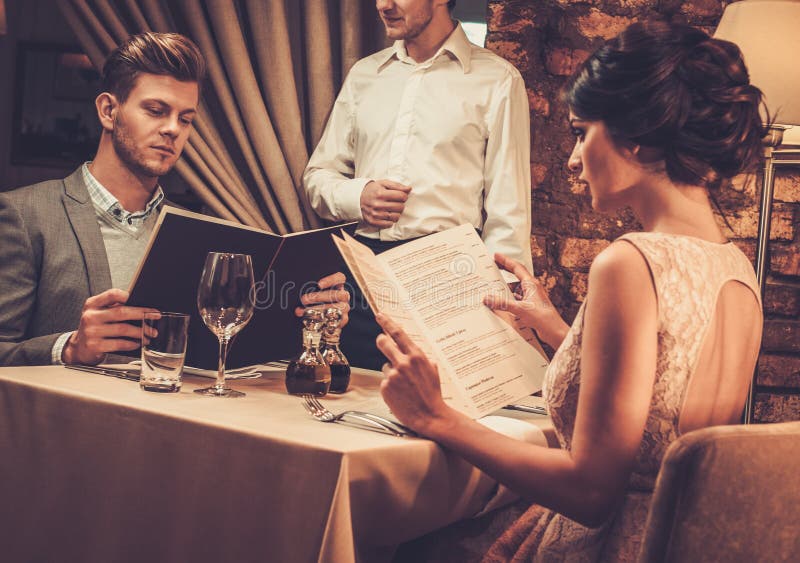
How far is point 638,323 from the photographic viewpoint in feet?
3.28

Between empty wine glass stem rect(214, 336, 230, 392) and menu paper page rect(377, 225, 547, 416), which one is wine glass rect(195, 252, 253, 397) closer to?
empty wine glass stem rect(214, 336, 230, 392)

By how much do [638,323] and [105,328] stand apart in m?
0.89

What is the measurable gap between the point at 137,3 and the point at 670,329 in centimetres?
203

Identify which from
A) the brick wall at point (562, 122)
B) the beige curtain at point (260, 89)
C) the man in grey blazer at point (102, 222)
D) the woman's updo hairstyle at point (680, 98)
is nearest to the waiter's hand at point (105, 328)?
the man in grey blazer at point (102, 222)

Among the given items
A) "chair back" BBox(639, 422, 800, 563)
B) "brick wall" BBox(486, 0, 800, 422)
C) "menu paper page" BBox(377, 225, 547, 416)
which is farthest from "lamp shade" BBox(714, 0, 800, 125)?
"chair back" BBox(639, 422, 800, 563)

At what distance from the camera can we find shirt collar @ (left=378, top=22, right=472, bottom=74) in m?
2.47

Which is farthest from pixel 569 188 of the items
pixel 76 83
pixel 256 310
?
pixel 76 83

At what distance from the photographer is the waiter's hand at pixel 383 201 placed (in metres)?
2.26

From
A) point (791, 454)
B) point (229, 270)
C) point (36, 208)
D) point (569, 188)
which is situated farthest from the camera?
point (569, 188)

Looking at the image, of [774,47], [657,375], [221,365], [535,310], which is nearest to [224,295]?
[221,365]

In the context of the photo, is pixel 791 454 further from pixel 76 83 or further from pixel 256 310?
pixel 76 83

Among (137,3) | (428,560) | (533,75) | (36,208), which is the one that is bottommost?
(428,560)

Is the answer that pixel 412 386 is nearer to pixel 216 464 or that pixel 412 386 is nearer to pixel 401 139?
pixel 216 464

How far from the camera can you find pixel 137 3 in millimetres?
2441
